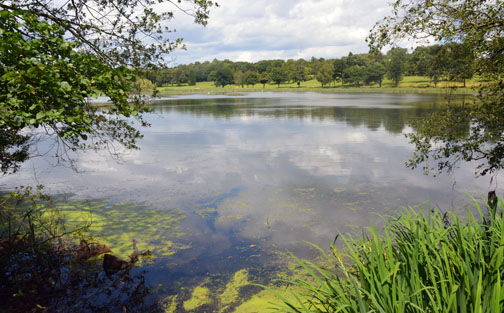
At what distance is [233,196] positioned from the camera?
11648 mm

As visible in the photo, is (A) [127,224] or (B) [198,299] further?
(A) [127,224]

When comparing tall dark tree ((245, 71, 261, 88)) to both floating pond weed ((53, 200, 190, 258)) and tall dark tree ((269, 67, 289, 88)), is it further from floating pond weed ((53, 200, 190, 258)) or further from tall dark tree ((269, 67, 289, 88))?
floating pond weed ((53, 200, 190, 258))

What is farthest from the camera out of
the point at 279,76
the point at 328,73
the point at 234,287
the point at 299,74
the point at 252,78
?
the point at 252,78

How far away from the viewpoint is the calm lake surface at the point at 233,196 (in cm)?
759

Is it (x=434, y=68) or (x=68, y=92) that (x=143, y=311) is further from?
(x=434, y=68)

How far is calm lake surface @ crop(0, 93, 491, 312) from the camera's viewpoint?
7590mm

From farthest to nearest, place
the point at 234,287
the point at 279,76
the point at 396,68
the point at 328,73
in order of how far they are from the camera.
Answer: the point at 279,76 < the point at 328,73 < the point at 396,68 < the point at 234,287

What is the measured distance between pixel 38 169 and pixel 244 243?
39.4 feet

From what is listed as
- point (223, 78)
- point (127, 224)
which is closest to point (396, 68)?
point (223, 78)

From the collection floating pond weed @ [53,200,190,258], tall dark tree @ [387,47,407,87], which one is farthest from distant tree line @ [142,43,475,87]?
floating pond weed @ [53,200,190,258]

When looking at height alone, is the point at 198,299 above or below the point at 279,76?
below

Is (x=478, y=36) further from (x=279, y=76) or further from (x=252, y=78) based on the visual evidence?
(x=252, y=78)

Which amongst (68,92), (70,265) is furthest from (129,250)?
(68,92)

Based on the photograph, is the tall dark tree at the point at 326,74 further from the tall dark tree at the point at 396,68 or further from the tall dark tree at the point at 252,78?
the tall dark tree at the point at 252,78
